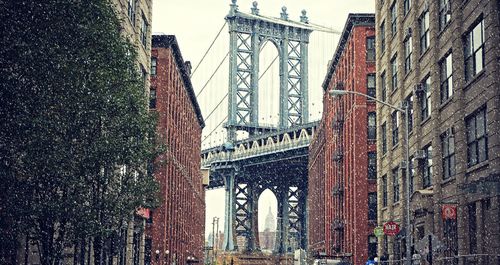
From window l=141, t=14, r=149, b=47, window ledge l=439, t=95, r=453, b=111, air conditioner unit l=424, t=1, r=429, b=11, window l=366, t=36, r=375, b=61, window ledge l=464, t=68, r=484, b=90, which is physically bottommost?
window ledge l=439, t=95, r=453, b=111

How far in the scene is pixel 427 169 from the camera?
34938 mm

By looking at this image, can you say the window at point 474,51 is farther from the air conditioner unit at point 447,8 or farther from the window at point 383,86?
the window at point 383,86

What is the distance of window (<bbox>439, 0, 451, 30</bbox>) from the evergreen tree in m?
12.7

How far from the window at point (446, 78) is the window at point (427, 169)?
3303mm

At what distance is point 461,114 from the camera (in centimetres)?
2838

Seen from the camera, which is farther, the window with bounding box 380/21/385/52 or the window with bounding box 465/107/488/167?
the window with bounding box 380/21/385/52

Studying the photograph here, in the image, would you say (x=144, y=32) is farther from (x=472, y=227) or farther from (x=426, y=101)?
(x=472, y=227)

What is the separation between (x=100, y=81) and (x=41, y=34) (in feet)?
10.0

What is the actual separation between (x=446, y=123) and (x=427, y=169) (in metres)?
4.50

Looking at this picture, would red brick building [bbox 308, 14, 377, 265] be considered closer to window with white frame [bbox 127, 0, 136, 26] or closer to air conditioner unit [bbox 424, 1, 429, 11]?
window with white frame [bbox 127, 0, 136, 26]

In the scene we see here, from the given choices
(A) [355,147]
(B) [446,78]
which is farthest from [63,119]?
(A) [355,147]

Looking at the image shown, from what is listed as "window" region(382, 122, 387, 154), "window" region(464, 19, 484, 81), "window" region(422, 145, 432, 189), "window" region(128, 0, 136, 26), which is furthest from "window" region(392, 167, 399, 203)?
"window" region(128, 0, 136, 26)

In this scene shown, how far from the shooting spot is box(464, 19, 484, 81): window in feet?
86.5

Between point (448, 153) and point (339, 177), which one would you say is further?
point (339, 177)
